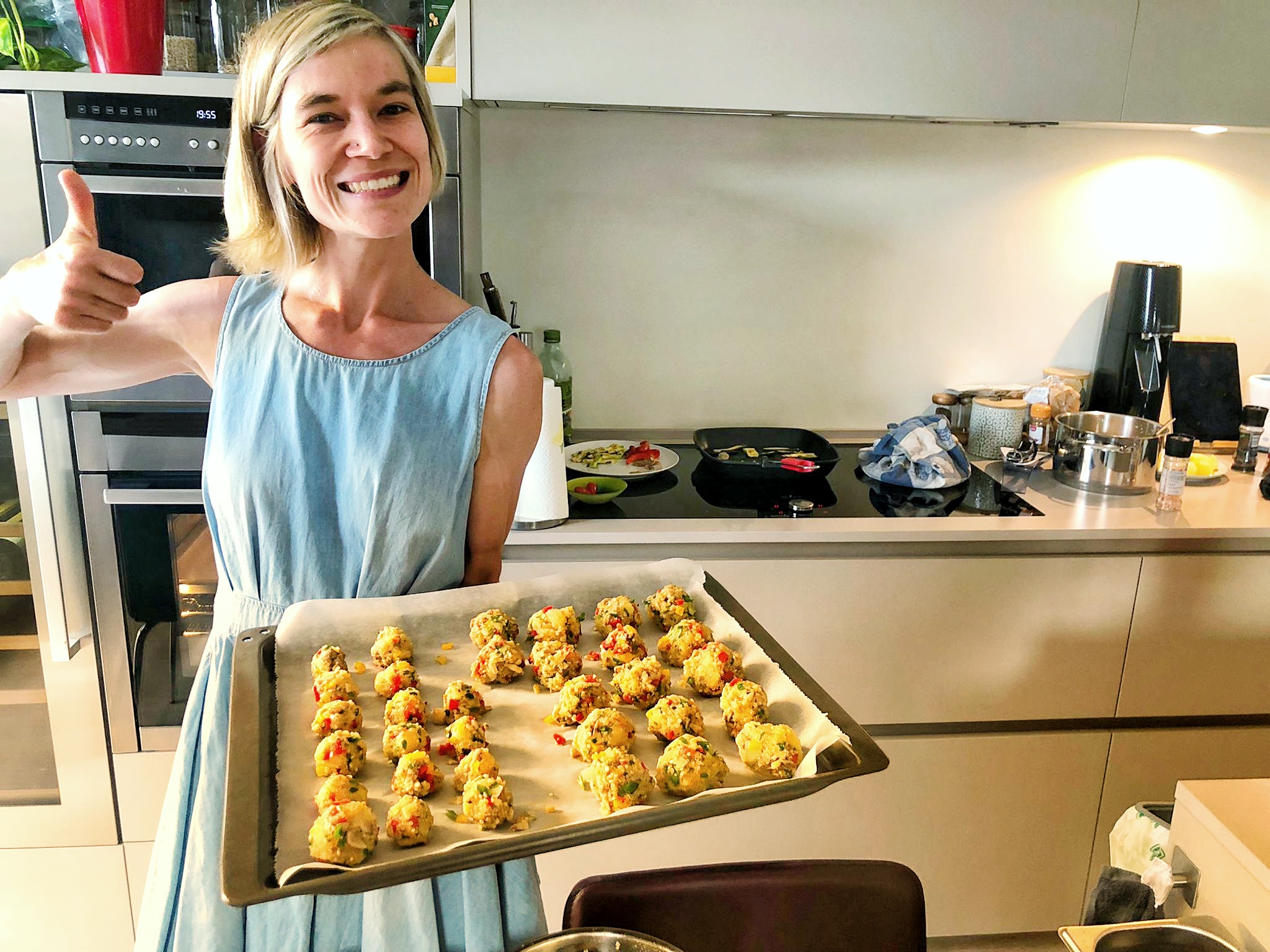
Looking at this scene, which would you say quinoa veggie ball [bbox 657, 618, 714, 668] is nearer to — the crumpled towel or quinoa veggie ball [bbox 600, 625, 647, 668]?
quinoa veggie ball [bbox 600, 625, 647, 668]

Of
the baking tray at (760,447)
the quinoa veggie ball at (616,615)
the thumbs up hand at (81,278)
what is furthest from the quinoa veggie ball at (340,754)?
the baking tray at (760,447)

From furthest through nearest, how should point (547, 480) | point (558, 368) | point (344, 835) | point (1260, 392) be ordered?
point (1260, 392), point (558, 368), point (547, 480), point (344, 835)

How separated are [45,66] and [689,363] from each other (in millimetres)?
1442

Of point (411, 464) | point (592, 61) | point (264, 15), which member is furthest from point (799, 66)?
point (411, 464)

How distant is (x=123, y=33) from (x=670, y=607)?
1.38 metres

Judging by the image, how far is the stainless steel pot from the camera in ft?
6.86

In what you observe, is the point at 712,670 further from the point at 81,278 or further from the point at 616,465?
the point at 616,465

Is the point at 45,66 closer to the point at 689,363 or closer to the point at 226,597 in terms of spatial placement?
the point at 226,597

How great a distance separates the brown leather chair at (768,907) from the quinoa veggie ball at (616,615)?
0.29 meters

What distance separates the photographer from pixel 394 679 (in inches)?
43.0

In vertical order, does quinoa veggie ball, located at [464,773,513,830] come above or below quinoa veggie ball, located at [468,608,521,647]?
below

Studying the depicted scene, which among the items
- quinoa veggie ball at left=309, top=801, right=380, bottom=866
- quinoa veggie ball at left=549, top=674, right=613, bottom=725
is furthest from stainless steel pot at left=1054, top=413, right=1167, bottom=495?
quinoa veggie ball at left=309, top=801, right=380, bottom=866

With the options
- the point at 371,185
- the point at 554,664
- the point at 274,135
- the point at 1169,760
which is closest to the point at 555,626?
the point at 554,664

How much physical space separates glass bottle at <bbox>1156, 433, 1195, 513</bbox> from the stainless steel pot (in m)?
0.07
